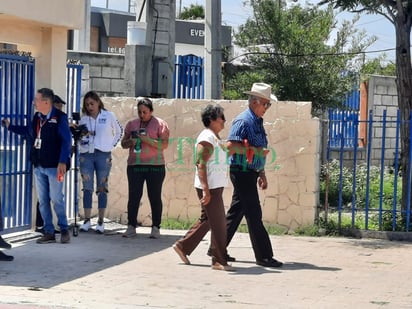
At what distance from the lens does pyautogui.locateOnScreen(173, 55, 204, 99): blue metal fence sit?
50.5 feet

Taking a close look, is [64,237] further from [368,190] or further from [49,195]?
[368,190]

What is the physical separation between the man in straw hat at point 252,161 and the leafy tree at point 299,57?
26.9 feet

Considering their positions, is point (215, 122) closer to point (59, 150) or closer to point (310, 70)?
point (59, 150)

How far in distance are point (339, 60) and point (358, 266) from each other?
29.6 feet

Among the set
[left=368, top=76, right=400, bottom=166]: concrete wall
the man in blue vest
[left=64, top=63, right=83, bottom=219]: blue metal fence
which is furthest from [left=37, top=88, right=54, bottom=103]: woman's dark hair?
[left=368, top=76, right=400, bottom=166]: concrete wall

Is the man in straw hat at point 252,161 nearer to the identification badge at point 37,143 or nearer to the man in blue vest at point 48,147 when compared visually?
the man in blue vest at point 48,147

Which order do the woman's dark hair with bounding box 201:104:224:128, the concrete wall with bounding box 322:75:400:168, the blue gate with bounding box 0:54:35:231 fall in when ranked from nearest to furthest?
the woman's dark hair with bounding box 201:104:224:128 < the blue gate with bounding box 0:54:35:231 < the concrete wall with bounding box 322:75:400:168

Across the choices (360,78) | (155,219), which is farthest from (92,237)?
(360,78)

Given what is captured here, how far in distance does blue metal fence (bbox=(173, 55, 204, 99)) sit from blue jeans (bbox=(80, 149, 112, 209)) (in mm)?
4008

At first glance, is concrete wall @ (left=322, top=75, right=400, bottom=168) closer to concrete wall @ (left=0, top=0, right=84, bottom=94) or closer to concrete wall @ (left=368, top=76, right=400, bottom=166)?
concrete wall @ (left=368, top=76, right=400, bottom=166)

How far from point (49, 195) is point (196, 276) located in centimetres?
242

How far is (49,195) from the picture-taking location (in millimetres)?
10602

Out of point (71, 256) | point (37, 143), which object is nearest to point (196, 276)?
point (71, 256)

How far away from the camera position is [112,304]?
782cm
